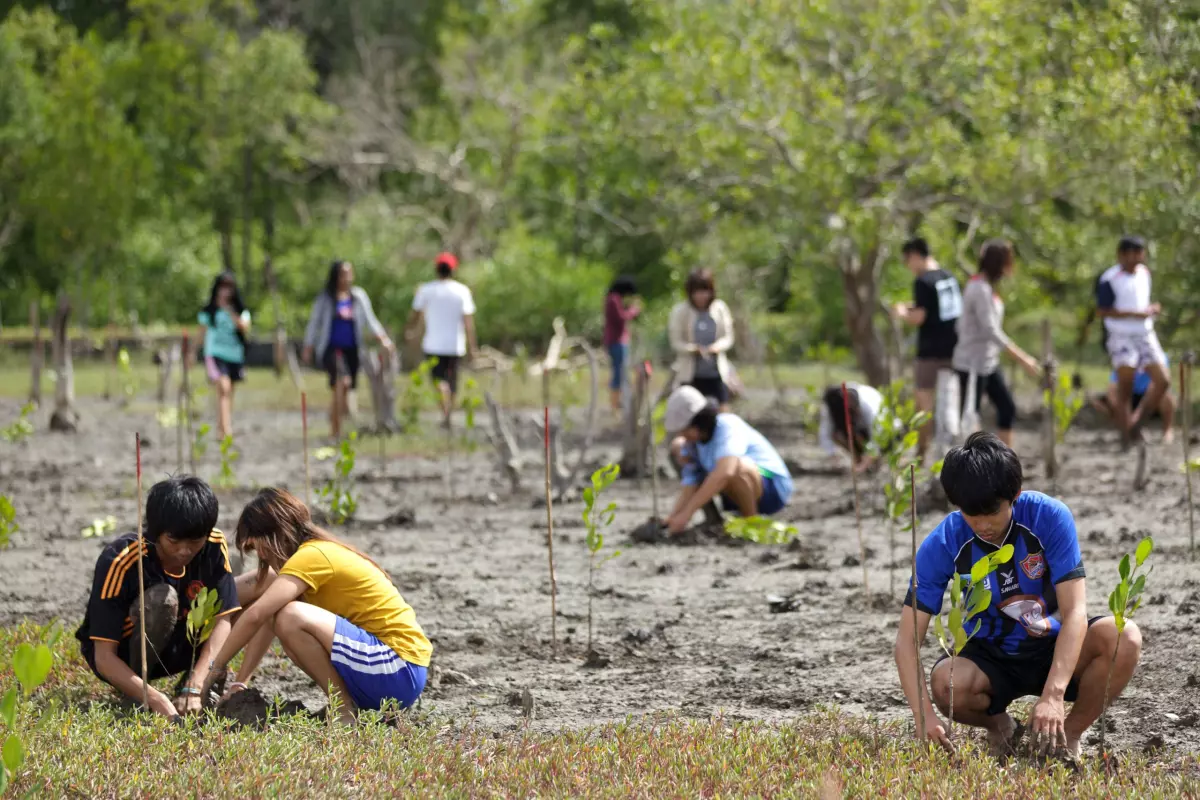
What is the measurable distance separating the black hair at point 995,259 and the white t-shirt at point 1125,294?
6.09 ft

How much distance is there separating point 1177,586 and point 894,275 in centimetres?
1675

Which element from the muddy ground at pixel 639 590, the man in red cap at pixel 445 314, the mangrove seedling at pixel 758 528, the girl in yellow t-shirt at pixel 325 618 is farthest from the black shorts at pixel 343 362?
the girl in yellow t-shirt at pixel 325 618

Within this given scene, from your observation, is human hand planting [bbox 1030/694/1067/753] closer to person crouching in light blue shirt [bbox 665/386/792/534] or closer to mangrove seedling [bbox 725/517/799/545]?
mangrove seedling [bbox 725/517/799/545]

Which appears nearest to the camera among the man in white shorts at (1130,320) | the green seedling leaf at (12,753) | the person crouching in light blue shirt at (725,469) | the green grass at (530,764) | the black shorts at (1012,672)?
the green seedling leaf at (12,753)

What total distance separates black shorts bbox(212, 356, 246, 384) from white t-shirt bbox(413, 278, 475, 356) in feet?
5.66

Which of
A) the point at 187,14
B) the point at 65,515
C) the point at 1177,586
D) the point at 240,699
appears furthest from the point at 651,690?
the point at 187,14

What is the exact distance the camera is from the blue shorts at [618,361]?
17.0 metres

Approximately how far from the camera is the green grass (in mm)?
4566

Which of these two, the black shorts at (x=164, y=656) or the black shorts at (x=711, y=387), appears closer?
the black shorts at (x=164, y=656)

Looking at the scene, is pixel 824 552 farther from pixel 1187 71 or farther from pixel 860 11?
pixel 860 11

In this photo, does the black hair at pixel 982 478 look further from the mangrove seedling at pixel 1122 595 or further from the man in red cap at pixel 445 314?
the man in red cap at pixel 445 314

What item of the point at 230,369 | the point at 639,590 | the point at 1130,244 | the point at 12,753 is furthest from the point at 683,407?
the point at 12,753

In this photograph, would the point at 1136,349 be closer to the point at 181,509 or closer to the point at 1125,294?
the point at 1125,294

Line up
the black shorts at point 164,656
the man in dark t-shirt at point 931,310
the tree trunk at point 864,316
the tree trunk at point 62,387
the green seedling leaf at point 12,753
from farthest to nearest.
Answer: the tree trunk at point 62,387 → the tree trunk at point 864,316 → the man in dark t-shirt at point 931,310 → the black shorts at point 164,656 → the green seedling leaf at point 12,753
